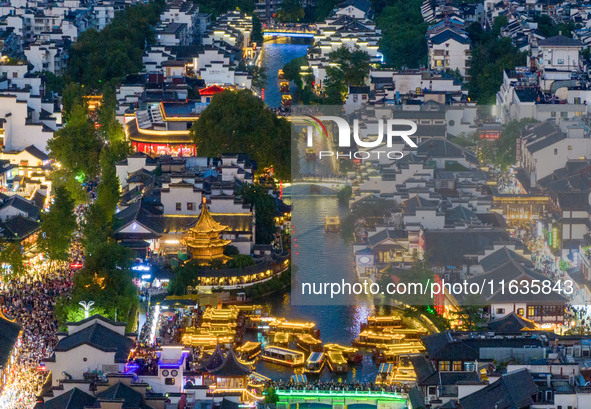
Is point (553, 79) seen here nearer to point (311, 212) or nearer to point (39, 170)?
point (311, 212)

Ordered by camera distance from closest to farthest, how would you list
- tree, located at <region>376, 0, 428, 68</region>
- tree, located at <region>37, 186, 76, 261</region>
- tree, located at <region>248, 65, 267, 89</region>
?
1. tree, located at <region>37, 186, 76, 261</region>
2. tree, located at <region>248, 65, 267, 89</region>
3. tree, located at <region>376, 0, 428, 68</region>

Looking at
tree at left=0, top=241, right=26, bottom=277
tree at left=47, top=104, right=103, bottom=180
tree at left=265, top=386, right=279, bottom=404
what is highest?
tree at left=47, top=104, right=103, bottom=180

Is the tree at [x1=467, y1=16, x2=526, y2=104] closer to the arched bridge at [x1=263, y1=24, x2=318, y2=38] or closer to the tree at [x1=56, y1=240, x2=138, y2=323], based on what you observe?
the arched bridge at [x1=263, y1=24, x2=318, y2=38]

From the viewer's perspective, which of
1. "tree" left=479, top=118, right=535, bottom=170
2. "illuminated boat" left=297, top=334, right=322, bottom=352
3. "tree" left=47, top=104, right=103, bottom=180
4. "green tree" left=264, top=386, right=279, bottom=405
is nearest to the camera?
"green tree" left=264, top=386, right=279, bottom=405

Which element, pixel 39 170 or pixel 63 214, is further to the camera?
pixel 39 170

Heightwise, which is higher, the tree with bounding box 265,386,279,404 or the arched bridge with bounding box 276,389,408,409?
the tree with bounding box 265,386,279,404

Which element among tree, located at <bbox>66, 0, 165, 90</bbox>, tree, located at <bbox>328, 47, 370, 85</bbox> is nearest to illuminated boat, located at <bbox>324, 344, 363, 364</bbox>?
tree, located at <bbox>328, 47, 370, 85</bbox>

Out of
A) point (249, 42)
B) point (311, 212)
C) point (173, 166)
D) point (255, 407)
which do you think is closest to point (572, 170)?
point (311, 212)
